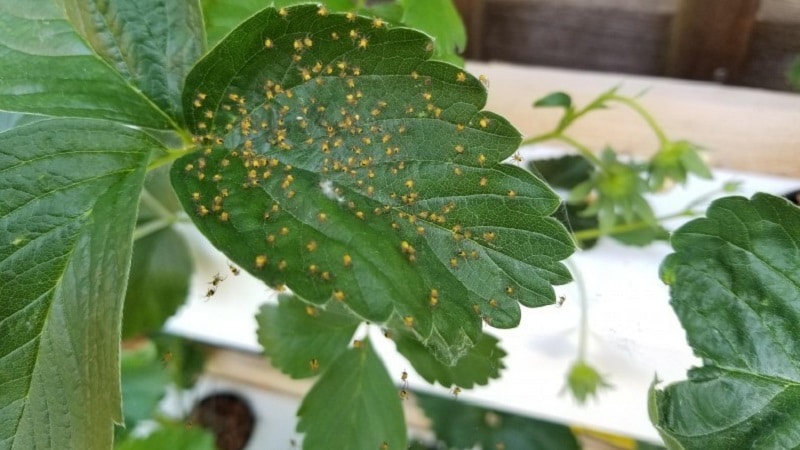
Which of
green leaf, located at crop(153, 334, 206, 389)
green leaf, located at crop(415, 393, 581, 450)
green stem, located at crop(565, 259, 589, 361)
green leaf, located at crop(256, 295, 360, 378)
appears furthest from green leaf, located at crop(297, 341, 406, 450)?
green leaf, located at crop(153, 334, 206, 389)

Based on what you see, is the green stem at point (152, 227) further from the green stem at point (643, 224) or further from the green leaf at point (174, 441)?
the green stem at point (643, 224)

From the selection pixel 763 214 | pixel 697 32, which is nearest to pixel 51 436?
pixel 763 214

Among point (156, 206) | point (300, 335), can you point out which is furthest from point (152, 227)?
point (300, 335)

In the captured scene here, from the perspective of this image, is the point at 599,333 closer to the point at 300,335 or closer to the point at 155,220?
the point at 300,335

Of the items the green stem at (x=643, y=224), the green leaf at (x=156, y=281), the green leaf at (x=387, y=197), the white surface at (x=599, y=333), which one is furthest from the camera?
Result: the green leaf at (x=156, y=281)

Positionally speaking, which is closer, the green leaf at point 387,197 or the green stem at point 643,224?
the green leaf at point 387,197

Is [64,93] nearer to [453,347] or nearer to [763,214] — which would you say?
[453,347]

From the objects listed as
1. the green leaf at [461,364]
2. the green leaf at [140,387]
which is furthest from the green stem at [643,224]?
the green leaf at [140,387]
